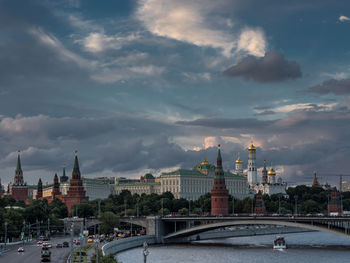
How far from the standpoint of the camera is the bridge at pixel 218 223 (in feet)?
344

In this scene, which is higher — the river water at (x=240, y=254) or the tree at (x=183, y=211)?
the tree at (x=183, y=211)

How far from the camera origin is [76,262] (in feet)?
225

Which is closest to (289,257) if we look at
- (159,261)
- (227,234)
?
(159,261)

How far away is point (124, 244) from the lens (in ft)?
337

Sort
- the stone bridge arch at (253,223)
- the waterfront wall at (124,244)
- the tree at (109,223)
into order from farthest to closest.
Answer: the tree at (109,223), the stone bridge arch at (253,223), the waterfront wall at (124,244)

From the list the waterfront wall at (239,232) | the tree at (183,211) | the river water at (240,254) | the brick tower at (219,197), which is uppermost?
the brick tower at (219,197)

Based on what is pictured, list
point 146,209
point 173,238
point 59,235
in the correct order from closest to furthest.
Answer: point 173,238 → point 59,235 → point 146,209

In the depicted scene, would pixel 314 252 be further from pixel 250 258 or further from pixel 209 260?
pixel 209 260

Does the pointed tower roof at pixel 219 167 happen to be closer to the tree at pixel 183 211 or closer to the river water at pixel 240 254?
the tree at pixel 183 211

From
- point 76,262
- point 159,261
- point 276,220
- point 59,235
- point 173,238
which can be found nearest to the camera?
point 76,262

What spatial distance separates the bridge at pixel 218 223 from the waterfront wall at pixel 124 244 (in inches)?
136

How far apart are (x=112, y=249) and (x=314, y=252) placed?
2992cm

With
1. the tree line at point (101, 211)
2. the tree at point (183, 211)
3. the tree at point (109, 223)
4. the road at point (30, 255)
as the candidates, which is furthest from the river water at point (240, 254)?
the tree at point (183, 211)

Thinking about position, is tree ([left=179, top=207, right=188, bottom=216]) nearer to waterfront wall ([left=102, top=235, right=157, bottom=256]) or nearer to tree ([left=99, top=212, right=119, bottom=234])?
tree ([left=99, top=212, right=119, bottom=234])
